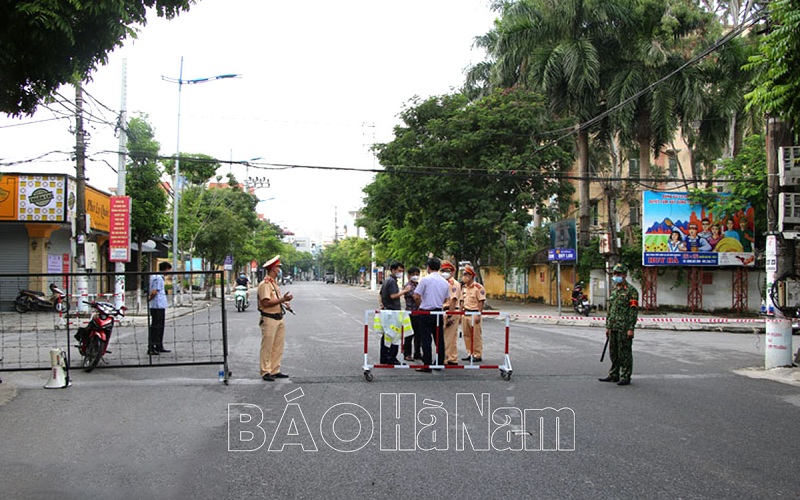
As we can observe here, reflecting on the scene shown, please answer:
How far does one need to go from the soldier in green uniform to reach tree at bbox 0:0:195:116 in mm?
7204

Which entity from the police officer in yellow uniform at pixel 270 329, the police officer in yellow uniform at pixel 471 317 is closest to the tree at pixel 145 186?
the police officer in yellow uniform at pixel 471 317

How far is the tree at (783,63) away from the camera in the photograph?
680cm

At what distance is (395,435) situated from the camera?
6.19 metres

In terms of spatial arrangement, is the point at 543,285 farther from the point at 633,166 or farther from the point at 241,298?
the point at 241,298

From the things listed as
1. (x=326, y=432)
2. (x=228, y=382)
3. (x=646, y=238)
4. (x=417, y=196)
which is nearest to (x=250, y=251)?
(x=417, y=196)

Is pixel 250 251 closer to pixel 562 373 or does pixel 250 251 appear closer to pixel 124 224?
pixel 124 224

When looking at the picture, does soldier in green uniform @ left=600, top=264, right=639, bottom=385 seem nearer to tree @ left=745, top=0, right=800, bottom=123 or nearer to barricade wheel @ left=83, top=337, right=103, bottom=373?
tree @ left=745, top=0, right=800, bottom=123

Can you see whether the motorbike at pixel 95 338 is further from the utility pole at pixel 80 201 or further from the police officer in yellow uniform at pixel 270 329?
the utility pole at pixel 80 201

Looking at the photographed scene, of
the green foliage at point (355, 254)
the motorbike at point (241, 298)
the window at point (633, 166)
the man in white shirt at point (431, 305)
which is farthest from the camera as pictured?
the green foliage at point (355, 254)

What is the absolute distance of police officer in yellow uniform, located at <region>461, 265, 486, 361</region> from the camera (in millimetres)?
10688

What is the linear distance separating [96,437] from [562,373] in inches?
275

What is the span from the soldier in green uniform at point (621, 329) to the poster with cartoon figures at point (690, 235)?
18448 millimetres

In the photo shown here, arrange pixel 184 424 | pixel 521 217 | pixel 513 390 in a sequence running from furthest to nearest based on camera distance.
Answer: pixel 521 217 → pixel 513 390 → pixel 184 424

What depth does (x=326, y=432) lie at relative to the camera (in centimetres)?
625
